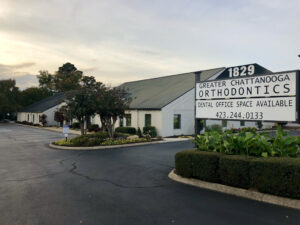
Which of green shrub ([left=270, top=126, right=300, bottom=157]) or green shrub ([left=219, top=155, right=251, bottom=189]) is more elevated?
green shrub ([left=270, top=126, right=300, bottom=157])

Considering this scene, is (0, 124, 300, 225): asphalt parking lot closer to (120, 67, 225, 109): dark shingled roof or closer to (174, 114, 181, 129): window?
(120, 67, 225, 109): dark shingled roof

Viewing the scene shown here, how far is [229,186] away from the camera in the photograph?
6668 millimetres

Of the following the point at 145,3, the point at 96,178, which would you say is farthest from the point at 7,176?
the point at 145,3

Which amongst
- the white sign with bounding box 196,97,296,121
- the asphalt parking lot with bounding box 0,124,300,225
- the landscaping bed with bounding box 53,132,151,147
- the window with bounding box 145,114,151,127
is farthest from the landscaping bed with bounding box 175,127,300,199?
the window with bounding box 145,114,151,127

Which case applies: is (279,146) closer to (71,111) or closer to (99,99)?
(99,99)

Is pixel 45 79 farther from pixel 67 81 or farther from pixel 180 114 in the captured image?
pixel 180 114

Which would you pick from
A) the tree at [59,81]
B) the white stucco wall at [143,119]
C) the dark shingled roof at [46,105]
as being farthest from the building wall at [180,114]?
the tree at [59,81]

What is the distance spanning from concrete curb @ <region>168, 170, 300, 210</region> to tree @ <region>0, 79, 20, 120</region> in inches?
2424

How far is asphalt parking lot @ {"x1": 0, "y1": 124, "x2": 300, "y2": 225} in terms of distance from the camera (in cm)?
495

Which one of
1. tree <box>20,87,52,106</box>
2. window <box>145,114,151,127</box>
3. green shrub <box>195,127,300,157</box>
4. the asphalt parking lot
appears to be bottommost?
the asphalt parking lot

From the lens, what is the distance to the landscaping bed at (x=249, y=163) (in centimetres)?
562

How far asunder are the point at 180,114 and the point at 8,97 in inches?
2200

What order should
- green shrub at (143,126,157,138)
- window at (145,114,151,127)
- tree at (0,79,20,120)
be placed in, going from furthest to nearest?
1. tree at (0,79,20,120)
2. window at (145,114,151,127)
3. green shrub at (143,126,157,138)

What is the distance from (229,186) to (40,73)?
285ft
